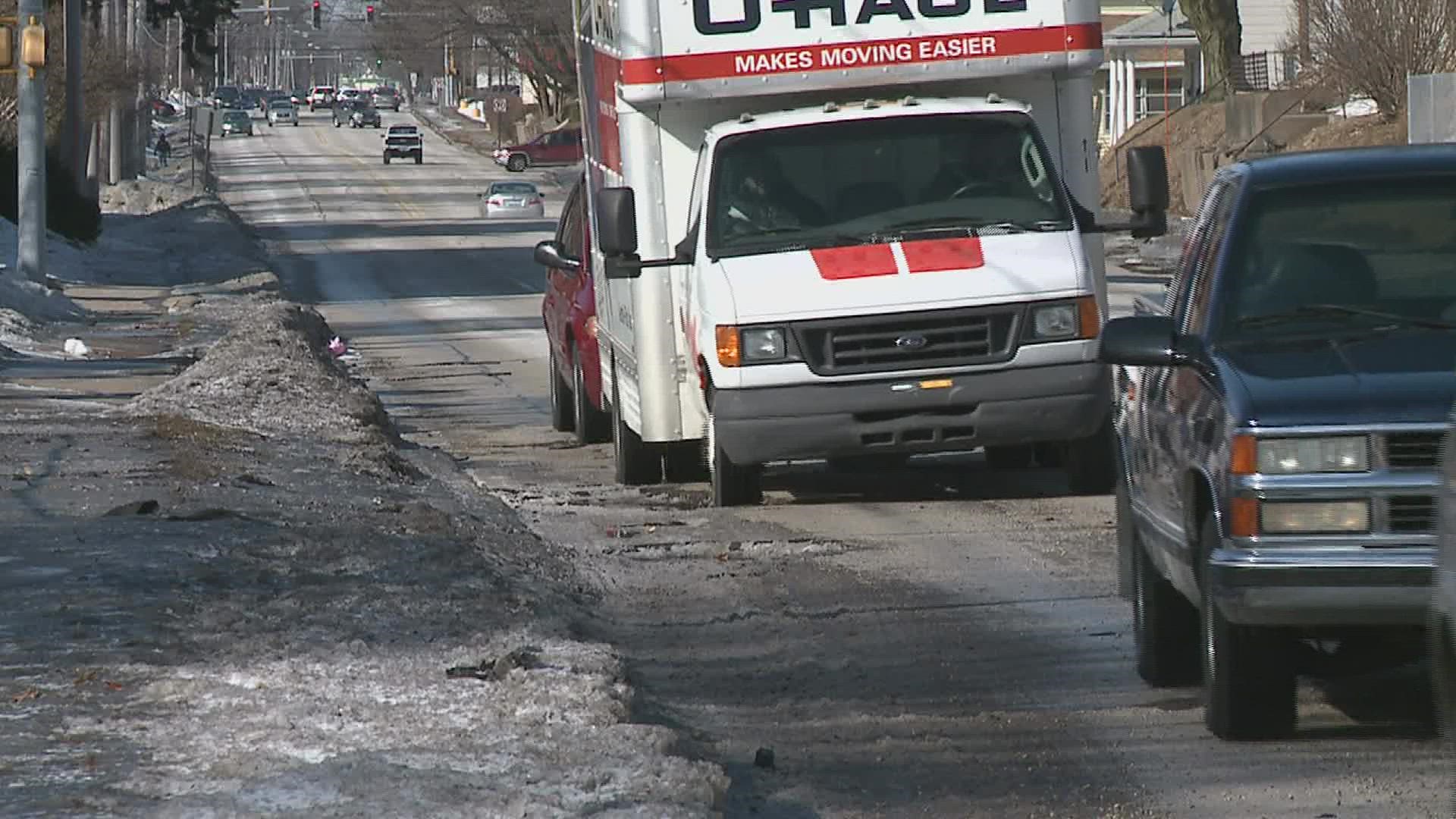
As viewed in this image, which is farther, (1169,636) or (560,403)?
(560,403)

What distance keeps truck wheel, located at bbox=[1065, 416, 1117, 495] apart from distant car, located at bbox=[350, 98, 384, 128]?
4759 inches

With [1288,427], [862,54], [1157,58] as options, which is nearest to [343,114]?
[1157,58]

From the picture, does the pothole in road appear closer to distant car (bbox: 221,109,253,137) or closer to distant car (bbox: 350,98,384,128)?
distant car (bbox: 221,109,253,137)

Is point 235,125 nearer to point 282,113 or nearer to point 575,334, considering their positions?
point 282,113

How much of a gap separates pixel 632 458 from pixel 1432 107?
23.3m

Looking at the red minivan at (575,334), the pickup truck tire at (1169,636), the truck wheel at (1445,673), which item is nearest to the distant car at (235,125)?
the red minivan at (575,334)

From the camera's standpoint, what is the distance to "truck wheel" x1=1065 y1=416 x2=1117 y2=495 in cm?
1357

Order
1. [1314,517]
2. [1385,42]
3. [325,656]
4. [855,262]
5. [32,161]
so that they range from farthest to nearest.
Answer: [1385,42] < [32,161] < [855,262] < [325,656] < [1314,517]

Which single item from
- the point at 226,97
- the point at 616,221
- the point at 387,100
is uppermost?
the point at 226,97

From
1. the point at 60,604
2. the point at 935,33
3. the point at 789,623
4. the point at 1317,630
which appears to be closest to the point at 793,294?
the point at 935,33

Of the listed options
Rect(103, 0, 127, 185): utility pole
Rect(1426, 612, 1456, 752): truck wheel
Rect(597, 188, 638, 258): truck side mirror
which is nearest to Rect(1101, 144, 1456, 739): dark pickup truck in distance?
Rect(1426, 612, 1456, 752): truck wheel

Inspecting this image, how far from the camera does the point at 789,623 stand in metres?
9.97

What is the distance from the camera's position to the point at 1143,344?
7.81 meters

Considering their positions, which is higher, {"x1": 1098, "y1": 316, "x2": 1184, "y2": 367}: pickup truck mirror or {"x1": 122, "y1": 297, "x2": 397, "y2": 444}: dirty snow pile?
{"x1": 1098, "y1": 316, "x2": 1184, "y2": 367}: pickup truck mirror
